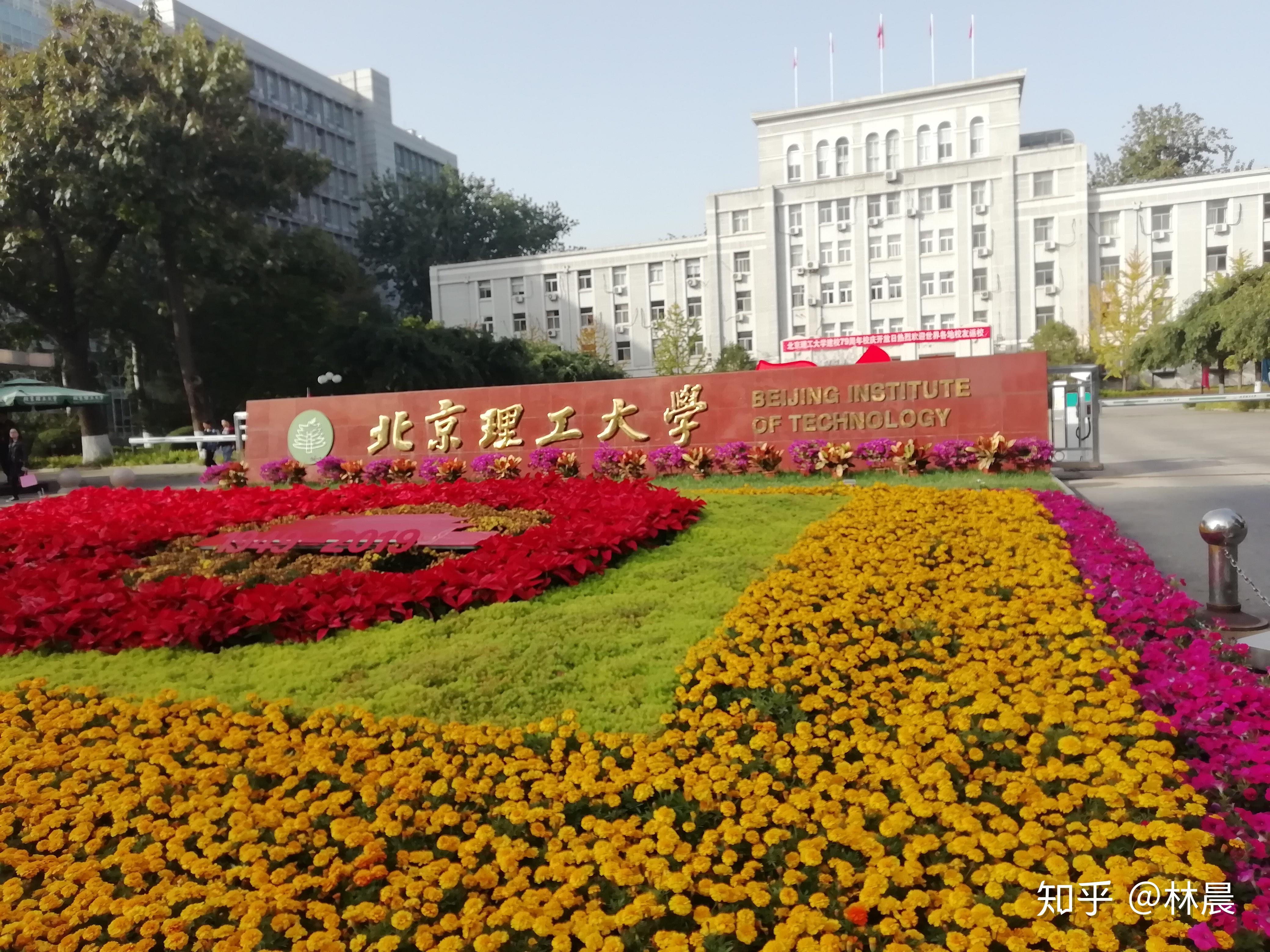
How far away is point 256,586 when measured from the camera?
456 centimetres

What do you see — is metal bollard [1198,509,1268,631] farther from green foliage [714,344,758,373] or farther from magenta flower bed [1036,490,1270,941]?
green foliage [714,344,758,373]

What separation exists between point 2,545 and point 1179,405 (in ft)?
86.3

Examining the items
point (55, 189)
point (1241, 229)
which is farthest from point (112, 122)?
point (1241, 229)

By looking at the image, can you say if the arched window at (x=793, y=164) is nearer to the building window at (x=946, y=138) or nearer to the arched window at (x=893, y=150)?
the arched window at (x=893, y=150)

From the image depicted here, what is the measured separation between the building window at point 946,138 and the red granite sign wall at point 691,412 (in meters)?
32.8

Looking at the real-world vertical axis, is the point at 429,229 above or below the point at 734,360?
above

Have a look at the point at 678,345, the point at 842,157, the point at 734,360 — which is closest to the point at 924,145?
the point at 842,157

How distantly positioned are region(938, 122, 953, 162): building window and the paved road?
25446 millimetres

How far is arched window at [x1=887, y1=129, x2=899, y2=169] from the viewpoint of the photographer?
130ft

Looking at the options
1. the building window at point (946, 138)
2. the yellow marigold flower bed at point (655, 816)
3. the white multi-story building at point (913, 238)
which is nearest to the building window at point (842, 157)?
the white multi-story building at point (913, 238)

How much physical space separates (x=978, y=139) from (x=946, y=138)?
1220 millimetres

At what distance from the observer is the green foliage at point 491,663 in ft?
10.1

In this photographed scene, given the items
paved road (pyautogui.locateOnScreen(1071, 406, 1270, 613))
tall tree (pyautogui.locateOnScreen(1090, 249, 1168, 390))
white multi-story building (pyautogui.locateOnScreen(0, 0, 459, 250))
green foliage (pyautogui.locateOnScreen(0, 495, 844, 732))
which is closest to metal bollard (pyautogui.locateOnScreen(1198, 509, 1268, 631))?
paved road (pyautogui.locateOnScreen(1071, 406, 1270, 613))

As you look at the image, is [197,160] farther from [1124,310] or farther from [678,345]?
[1124,310]
